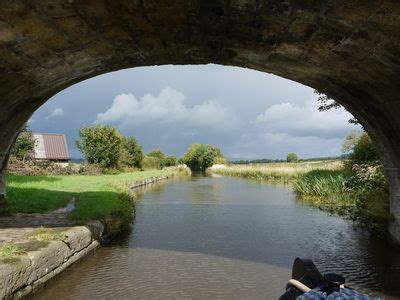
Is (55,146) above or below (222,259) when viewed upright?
above

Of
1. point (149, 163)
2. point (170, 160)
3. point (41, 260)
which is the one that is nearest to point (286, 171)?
point (41, 260)

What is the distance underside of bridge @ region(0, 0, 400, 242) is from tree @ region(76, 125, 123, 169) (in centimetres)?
4040

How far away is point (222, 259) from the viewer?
1033 centimetres

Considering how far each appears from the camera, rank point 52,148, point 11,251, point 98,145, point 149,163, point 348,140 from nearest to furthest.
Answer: point 11,251 < point 348,140 < point 98,145 < point 52,148 < point 149,163

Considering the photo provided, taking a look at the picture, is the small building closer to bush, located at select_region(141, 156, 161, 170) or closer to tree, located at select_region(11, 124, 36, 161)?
tree, located at select_region(11, 124, 36, 161)

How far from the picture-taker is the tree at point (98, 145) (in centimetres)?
4947

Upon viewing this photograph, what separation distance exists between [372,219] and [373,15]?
10002 millimetres

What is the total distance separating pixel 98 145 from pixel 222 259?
4110 centimetres

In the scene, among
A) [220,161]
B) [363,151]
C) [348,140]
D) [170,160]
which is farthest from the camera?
[170,160]

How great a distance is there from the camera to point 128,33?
689 cm

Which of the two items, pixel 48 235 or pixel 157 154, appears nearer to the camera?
pixel 48 235

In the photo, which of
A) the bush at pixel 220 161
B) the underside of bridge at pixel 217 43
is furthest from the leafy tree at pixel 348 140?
the bush at pixel 220 161

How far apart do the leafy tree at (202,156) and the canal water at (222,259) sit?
8070 centimetres

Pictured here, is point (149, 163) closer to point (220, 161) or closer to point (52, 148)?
point (52, 148)
